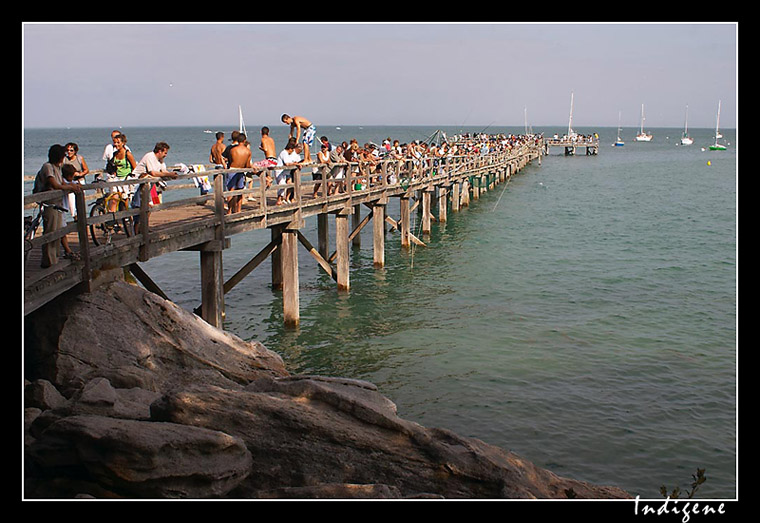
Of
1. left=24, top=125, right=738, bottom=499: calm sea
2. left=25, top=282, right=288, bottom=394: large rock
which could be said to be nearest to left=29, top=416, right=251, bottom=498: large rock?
left=25, top=282, right=288, bottom=394: large rock

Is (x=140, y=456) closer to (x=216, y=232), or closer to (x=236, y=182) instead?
(x=216, y=232)

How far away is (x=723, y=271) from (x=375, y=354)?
13804 millimetres

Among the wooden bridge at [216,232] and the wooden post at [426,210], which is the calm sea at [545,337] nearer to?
the wooden post at [426,210]

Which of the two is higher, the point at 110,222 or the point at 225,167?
the point at 225,167

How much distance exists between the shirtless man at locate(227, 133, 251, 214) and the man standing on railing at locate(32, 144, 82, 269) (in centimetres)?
485

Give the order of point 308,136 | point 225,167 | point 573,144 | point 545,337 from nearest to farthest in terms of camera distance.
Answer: point 225,167 → point 545,337 → point 308,136 → point 573,144

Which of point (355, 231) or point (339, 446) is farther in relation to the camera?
point (355, 231)

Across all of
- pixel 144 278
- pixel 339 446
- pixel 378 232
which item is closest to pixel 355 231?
pixel 378 232

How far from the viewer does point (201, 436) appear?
20.4ft

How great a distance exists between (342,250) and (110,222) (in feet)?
27.9

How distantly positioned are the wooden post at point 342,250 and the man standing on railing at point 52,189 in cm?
976

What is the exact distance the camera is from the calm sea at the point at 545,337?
10.3 meters
